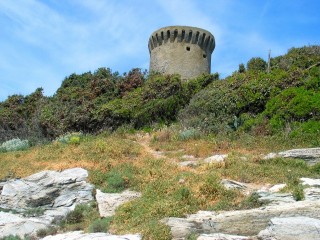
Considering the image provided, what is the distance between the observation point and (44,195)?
1496 centimetres

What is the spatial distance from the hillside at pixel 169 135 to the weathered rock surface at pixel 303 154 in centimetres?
34

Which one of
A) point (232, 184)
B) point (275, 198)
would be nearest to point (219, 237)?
point (275, 198)

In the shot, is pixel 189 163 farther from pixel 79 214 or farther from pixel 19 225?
pixel 19 225

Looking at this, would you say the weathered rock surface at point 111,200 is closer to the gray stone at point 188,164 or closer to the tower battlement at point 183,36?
the gray stone at point 188,164

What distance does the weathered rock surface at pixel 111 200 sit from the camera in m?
12.6

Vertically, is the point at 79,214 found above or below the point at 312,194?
below

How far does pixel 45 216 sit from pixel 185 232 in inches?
191

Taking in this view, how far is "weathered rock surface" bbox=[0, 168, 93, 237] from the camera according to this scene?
13.5m

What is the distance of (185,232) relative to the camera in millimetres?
10102

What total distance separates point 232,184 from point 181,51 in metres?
23.8

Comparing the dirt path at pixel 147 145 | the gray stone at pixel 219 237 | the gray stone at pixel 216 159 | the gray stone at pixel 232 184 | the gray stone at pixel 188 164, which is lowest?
the gray stone at pixel 219 237


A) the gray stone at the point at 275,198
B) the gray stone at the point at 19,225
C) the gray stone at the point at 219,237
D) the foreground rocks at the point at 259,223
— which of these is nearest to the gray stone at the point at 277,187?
the gray stone at the point at 275,198

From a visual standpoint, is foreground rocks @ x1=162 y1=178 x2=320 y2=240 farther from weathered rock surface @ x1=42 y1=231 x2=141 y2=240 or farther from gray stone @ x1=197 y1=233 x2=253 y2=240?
weathered rock surface @ x1=42 y1=231 x2=141 y2=240

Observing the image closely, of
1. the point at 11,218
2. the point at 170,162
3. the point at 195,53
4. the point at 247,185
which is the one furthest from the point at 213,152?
the point at 195,53
